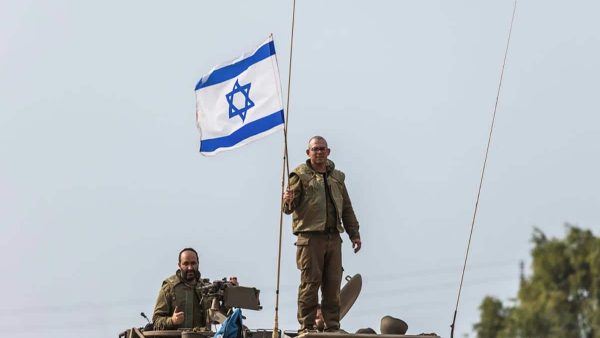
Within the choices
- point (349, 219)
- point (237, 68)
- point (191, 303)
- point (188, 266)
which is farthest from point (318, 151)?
point (191, 303)

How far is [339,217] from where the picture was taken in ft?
118

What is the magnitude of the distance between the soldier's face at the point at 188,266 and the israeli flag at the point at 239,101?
1.38m

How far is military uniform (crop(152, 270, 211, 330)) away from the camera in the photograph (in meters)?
36.7

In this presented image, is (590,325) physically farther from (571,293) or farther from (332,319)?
(332,319)

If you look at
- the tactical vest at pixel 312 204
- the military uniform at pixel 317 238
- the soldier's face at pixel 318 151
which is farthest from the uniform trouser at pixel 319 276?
the soldier's face at pixel 318 151

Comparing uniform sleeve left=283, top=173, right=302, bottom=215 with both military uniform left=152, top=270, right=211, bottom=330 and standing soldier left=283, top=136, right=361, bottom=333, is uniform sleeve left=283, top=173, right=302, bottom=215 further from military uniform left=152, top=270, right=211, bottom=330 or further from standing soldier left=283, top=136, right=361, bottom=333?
military uniform left=152, top=270, right=211, bottom=330

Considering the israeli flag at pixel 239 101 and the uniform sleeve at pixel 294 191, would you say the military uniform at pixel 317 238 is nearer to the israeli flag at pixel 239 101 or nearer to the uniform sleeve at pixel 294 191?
the uniform sleeve at pixel 294 191

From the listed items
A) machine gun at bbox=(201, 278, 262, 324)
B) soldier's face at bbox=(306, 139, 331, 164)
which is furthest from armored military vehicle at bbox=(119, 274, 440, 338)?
soldier's face at bbox=(306, 139, 331, 164)

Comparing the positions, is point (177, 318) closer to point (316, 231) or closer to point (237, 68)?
point (316, 231)

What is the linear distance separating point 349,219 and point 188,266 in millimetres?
→ 2242

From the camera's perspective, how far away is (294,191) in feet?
117

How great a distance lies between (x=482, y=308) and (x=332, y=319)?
14852 millimetres

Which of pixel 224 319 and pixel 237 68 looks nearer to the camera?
pixel 224 319

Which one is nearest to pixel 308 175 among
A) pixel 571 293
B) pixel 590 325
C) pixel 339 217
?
pixel 339 217
